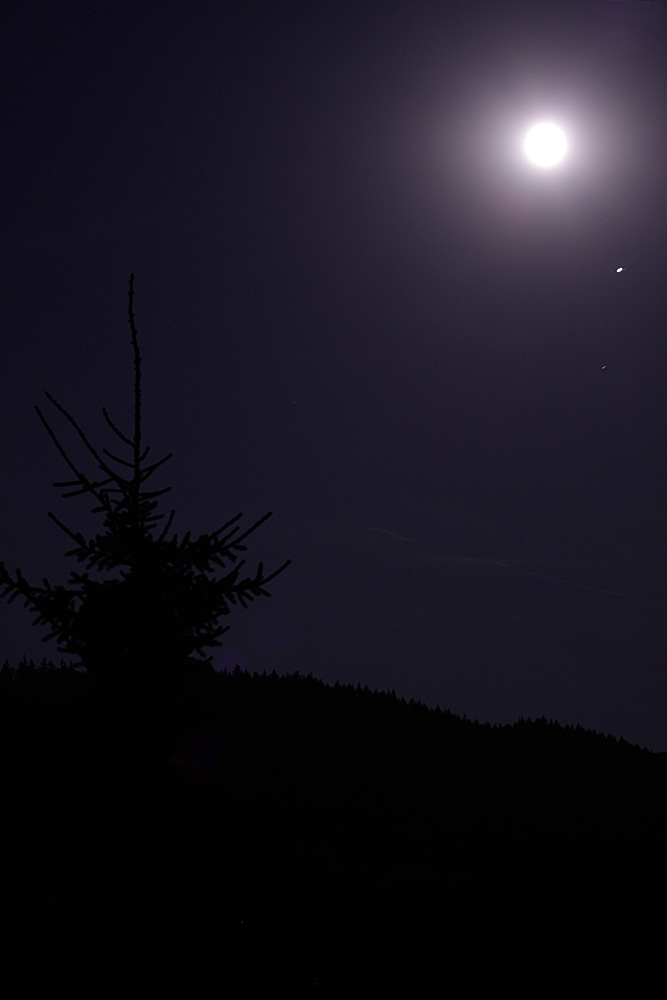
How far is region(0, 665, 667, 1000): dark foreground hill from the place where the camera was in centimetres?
896

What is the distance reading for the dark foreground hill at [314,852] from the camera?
8.96 meters

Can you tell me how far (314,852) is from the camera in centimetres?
1748

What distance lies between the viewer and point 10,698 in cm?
2125

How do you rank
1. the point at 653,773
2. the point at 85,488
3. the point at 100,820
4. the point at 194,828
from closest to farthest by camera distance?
1. the point at 85,488
2. the point at 100,820
3. the point at 194,828
4. the point at 653,773

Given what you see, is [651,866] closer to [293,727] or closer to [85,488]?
[293,727]

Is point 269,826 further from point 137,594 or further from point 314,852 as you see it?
point 137,594

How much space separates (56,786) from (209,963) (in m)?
6.67

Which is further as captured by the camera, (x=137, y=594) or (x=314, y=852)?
(x=314, y=852)

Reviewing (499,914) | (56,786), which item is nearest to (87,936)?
(56,786)

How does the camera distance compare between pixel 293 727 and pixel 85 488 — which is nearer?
pixel 85 488

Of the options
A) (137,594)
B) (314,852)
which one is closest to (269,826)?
(314,852)

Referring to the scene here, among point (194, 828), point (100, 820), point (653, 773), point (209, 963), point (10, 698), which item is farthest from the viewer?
point (653, 773)

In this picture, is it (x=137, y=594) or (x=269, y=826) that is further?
(x=269, y=826)

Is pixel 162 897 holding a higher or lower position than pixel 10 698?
lower
